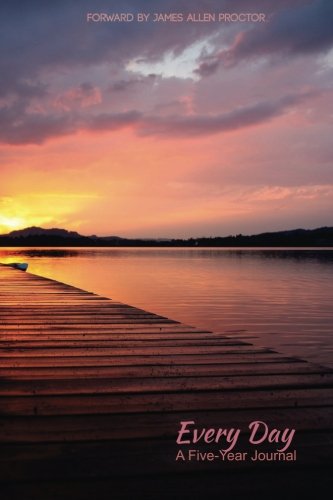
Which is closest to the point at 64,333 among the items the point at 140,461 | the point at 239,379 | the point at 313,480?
the point at 239,379

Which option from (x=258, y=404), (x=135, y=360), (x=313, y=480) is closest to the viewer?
(x=313, y=480)

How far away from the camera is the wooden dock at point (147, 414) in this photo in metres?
2.30

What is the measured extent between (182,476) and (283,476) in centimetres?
47

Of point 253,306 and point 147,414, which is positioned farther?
point 253,306

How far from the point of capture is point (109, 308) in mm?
9367

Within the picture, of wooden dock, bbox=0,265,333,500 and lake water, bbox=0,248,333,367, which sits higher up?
wooden dock, bbox=0,265,333,500

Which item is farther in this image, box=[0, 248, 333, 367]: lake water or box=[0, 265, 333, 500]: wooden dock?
box=[0, 248, 333, 367]: lake water

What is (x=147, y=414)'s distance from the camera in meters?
3.17

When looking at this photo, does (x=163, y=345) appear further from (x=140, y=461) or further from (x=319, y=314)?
(x=319, y=314)

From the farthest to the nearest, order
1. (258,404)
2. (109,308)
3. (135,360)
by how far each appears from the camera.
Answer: (109,308)
(135,360)
(258,404)

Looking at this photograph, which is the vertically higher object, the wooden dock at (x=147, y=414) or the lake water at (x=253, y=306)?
the wooden dock at (x=147, y=414)

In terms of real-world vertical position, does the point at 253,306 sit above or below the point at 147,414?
below

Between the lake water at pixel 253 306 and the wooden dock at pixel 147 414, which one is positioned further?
the lake water at pixel 253 306

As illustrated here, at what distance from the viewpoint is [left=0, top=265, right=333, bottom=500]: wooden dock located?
7.55 feet
